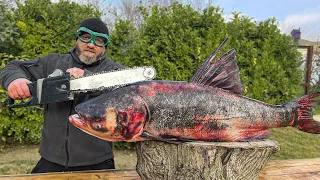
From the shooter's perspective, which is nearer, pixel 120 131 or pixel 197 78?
pixel 120 131

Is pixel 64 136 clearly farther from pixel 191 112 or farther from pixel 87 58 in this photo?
pixel 191 112

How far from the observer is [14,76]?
2098 mm

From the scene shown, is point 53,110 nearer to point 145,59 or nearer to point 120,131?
point 120,131

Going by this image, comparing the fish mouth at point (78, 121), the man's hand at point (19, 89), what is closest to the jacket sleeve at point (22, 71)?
the man's hand at point (19, 89)

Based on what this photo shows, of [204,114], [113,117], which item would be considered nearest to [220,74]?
[204,114]

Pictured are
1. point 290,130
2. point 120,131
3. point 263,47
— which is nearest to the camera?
point 120,131

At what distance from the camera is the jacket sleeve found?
2.13 meters

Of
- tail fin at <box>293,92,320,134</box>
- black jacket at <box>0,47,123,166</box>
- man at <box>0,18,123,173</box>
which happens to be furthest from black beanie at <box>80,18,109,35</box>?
tail fin at <box>293,92,320,134</box>

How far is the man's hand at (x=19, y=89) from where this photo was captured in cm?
191

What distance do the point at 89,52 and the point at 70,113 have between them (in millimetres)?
490

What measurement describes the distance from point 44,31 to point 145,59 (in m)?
1.60

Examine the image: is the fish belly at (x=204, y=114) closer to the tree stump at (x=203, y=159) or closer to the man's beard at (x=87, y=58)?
the tree stump at (x=203, y=159)

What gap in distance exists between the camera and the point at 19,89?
1916mm

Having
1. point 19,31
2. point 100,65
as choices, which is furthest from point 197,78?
point 19,31
